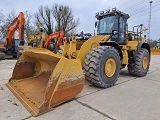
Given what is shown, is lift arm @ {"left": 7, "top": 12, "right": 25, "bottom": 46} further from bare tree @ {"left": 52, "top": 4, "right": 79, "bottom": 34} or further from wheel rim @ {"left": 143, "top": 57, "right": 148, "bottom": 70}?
bare tree @ {"left": 52, "top": 4, "right": 79, "bottom": 34}

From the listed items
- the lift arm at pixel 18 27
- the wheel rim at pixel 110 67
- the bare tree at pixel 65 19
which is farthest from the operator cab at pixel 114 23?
the bare tree at pixel 65 19

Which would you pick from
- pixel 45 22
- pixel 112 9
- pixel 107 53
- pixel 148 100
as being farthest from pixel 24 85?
pixel 45 22

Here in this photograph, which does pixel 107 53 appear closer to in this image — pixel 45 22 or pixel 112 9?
pixel 112 9

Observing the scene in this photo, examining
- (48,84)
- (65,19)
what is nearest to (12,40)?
(48,84)

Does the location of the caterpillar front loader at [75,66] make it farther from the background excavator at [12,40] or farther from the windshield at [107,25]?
the background excavator at [12,40]

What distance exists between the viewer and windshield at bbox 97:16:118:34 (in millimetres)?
5457

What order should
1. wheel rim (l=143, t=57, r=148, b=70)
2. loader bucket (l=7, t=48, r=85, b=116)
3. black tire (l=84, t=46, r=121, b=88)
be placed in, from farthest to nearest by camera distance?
1. wheel rim (l=143, t=57, r=148, b=70)
2. black tire (l=84, t=46, r=121, b=88)
3. loader bucket (l=7, t=48, r=85, b=116)

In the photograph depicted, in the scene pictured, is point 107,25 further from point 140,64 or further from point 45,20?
point 45,20

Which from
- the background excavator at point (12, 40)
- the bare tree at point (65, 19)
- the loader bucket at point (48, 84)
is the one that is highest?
the bare tree at point (65, 19)

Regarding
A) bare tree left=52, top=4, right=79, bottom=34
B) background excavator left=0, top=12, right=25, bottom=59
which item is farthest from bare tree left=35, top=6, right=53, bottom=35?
background excavator left=0, top=12, right=25, bottom=59

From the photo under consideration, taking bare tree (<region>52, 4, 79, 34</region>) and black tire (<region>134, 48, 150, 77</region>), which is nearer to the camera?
black tire (<region>134, 48, 150, 77</region>)

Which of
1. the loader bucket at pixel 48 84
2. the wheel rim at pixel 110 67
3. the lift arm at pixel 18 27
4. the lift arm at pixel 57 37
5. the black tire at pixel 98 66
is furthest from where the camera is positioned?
the lift arm at pixel 57 37

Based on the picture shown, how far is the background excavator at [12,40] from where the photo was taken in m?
10.5

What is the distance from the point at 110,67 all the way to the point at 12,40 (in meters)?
10.2
